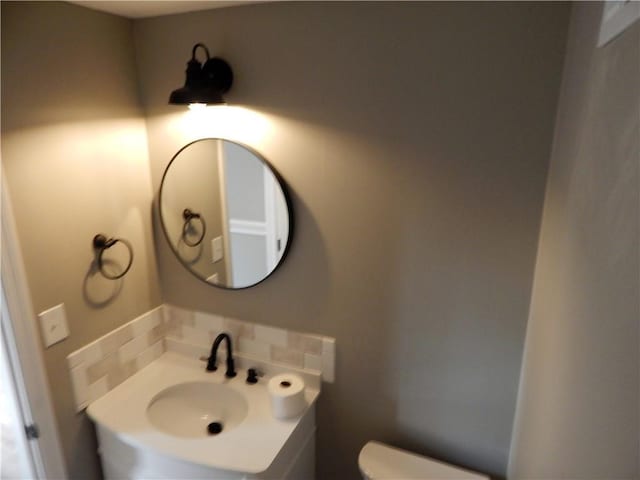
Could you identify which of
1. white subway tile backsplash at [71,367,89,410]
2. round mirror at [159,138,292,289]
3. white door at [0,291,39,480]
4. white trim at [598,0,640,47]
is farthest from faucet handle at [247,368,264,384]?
white trim at [598,0,640,47]

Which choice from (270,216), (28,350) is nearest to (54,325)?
(28,350)

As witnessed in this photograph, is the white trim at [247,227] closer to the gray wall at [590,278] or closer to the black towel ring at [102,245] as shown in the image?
the black towel ring at [102,245]

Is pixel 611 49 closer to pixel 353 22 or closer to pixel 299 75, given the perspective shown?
pixel 353 22

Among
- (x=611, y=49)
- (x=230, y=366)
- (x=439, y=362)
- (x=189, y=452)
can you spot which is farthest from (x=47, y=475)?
(x=611, y=49)

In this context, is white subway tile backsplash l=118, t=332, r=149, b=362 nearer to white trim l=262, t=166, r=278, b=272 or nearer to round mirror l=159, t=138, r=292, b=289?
round mirror l=159, t=138, r=292, b=289

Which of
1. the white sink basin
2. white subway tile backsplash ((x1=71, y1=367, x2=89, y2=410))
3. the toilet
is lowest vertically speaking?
the toilet

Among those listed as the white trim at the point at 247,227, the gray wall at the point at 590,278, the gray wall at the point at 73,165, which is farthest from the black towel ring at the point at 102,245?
the gray wall at the point at 590,278

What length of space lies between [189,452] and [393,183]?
3.37 ft

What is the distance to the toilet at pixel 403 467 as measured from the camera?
133 centimetres

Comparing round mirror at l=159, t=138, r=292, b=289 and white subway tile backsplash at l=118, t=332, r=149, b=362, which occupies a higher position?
round mirror at l=159, t=138, r=292, b=289

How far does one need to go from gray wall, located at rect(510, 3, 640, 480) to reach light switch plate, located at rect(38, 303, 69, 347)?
1394 mm

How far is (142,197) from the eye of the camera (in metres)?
1.54

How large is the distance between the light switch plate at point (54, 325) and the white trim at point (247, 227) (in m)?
0.60

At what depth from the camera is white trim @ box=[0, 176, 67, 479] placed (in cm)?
112
